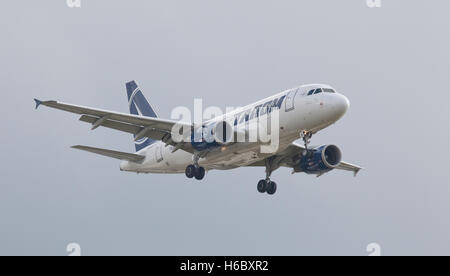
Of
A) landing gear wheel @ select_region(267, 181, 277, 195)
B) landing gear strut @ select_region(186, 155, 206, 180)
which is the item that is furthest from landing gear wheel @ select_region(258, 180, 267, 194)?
landing gear strut @ select_region(186, 155, 206, 180)

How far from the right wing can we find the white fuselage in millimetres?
1055

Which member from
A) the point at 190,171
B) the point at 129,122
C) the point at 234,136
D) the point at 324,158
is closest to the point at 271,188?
the point at 324,158

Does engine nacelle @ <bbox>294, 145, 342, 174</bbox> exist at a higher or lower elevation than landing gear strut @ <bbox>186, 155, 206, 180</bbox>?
higher

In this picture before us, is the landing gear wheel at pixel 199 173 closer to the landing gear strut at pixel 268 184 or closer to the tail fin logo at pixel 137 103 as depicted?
the landing gear strut at pixel 268 184

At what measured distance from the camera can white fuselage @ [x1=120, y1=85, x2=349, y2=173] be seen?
47938 millimetres

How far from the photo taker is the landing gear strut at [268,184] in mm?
56375

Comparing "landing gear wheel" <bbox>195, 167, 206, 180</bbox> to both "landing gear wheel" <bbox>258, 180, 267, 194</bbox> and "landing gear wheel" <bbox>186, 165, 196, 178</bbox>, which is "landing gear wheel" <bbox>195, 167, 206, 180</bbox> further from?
"landing gear wheel" <bbox>258, 180, 267, 194</bbox>

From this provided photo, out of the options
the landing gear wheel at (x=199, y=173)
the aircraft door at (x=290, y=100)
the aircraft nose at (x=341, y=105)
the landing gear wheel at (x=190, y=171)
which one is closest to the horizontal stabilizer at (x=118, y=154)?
the landing gear wheel at (x=190, y=171)

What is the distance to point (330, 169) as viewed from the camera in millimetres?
54031

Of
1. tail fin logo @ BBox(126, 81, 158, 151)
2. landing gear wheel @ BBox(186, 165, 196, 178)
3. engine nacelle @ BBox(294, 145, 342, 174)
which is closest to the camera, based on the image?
landing gear wheel @ BBox(186, 165, 196, 178)

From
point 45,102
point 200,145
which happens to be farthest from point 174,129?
point 45,102

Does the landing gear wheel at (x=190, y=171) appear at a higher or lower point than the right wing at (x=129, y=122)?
lower

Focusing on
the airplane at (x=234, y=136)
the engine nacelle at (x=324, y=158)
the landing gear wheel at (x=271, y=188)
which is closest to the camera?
the airplane at (x=234, y=136)

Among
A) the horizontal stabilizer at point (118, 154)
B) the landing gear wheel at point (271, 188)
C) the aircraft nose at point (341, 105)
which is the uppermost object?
the aircraft nose at point (341, 105)
